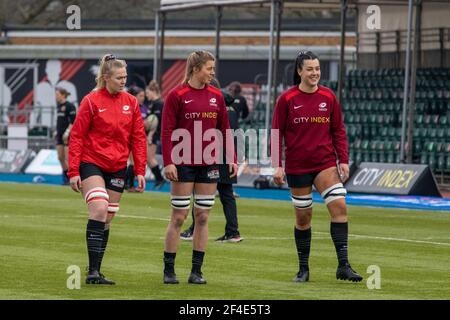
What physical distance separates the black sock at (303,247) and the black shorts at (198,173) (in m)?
1.11

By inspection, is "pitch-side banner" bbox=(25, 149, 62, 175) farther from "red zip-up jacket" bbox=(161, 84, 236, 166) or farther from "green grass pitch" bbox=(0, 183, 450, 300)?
"red zip-up jacket" bbox=(161, 84, 236, 166)

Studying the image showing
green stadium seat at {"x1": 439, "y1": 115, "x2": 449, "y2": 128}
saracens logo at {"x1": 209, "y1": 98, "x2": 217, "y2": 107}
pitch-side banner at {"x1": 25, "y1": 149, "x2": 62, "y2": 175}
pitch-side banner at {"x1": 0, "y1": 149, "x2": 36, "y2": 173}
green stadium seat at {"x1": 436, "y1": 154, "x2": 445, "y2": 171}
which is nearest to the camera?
saracens logo at {"x1": 209, "y1": 98, "x2": 217, "y2": 107}

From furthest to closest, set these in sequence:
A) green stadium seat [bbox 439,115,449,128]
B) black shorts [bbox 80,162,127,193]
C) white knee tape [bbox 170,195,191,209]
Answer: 1. green stadium seat [bbox 439,115,449,128]
2. white knee tape [bbox 170,195,191,209]
3. black shorts [bbox 80,162,127,193]

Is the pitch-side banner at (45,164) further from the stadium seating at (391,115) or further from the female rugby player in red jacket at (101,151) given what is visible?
the female rugby player in red jacket at (101,151)

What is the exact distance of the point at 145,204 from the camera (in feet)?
86.4

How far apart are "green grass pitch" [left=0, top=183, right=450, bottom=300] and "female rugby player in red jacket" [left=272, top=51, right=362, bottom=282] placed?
1.68 feet

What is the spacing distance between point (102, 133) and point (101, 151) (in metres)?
0.17

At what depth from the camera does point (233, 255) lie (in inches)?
647

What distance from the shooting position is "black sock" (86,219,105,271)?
13096mm

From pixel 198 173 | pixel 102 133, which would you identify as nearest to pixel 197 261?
pixel 198 173

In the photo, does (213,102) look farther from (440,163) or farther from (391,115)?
(391,115)

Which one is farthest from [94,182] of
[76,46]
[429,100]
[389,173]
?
[76,46]

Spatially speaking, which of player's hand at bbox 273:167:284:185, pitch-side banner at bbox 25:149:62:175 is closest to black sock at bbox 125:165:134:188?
pitch-side banner at bbox 25:149:62:175
